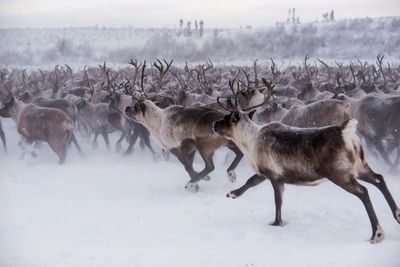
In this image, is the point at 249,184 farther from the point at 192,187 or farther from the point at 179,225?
the point at 192,187

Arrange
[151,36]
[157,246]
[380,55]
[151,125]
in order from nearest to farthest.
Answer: [157,246], [151,125], [380,55], [151,36]

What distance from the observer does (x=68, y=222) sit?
9.77 ft

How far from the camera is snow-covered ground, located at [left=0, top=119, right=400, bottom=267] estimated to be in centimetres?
250

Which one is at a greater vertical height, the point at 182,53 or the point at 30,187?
the point at 182,53

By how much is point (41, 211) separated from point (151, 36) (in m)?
4.91

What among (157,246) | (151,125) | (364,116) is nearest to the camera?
(157,246)

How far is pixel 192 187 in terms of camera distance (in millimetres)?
3789

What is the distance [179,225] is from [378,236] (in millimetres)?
1170

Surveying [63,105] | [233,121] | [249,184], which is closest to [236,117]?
[233,121]

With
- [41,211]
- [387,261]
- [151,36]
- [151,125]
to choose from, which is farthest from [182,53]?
[387,261]

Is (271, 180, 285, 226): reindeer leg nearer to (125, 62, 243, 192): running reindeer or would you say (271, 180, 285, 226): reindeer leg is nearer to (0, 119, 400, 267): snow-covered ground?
(0, 119, 400, 267): snow-covered ground

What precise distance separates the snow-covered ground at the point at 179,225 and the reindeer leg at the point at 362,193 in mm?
57

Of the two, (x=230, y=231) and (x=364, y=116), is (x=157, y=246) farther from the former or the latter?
(x=364, y=116)

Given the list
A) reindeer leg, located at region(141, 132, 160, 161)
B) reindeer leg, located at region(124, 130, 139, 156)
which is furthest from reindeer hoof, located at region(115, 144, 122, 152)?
reindeer leg, located at region(141, 132, 160, 161)
